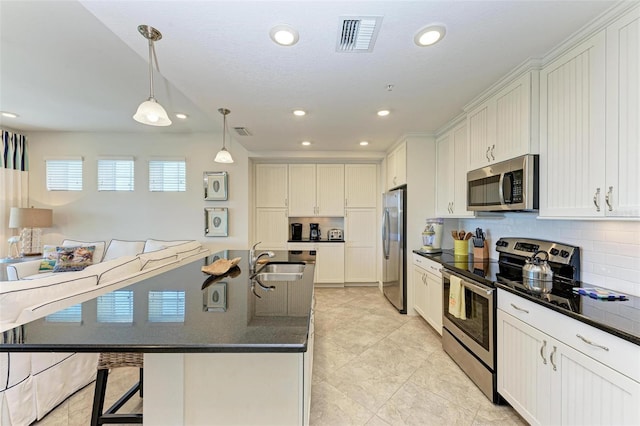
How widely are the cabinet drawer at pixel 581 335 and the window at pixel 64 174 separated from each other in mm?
6327

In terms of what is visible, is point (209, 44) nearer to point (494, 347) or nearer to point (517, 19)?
point (517, 19)

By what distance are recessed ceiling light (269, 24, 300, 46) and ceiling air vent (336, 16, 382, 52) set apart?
0.89 feet

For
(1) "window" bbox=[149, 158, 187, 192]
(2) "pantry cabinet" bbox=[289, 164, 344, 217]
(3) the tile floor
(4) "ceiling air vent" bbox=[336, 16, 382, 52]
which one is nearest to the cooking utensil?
(3) the tile floor

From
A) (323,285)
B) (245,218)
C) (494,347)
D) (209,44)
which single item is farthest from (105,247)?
(494,347)

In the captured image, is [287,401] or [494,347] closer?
[287,401]

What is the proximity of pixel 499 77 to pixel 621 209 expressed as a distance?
4.25ft

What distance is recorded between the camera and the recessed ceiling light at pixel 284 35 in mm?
1520

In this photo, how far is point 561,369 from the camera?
55.8 inches

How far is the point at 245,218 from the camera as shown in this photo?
4.71 meters

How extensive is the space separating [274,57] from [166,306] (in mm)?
1681

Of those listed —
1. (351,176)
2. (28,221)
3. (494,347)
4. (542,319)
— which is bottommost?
(494,347)

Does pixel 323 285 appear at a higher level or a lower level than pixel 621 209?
lower

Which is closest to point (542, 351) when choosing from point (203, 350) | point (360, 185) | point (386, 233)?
point (203, 350)

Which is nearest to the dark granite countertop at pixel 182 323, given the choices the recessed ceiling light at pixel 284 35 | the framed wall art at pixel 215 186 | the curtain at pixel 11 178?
the recessed ceiling light at pixel 284 35
